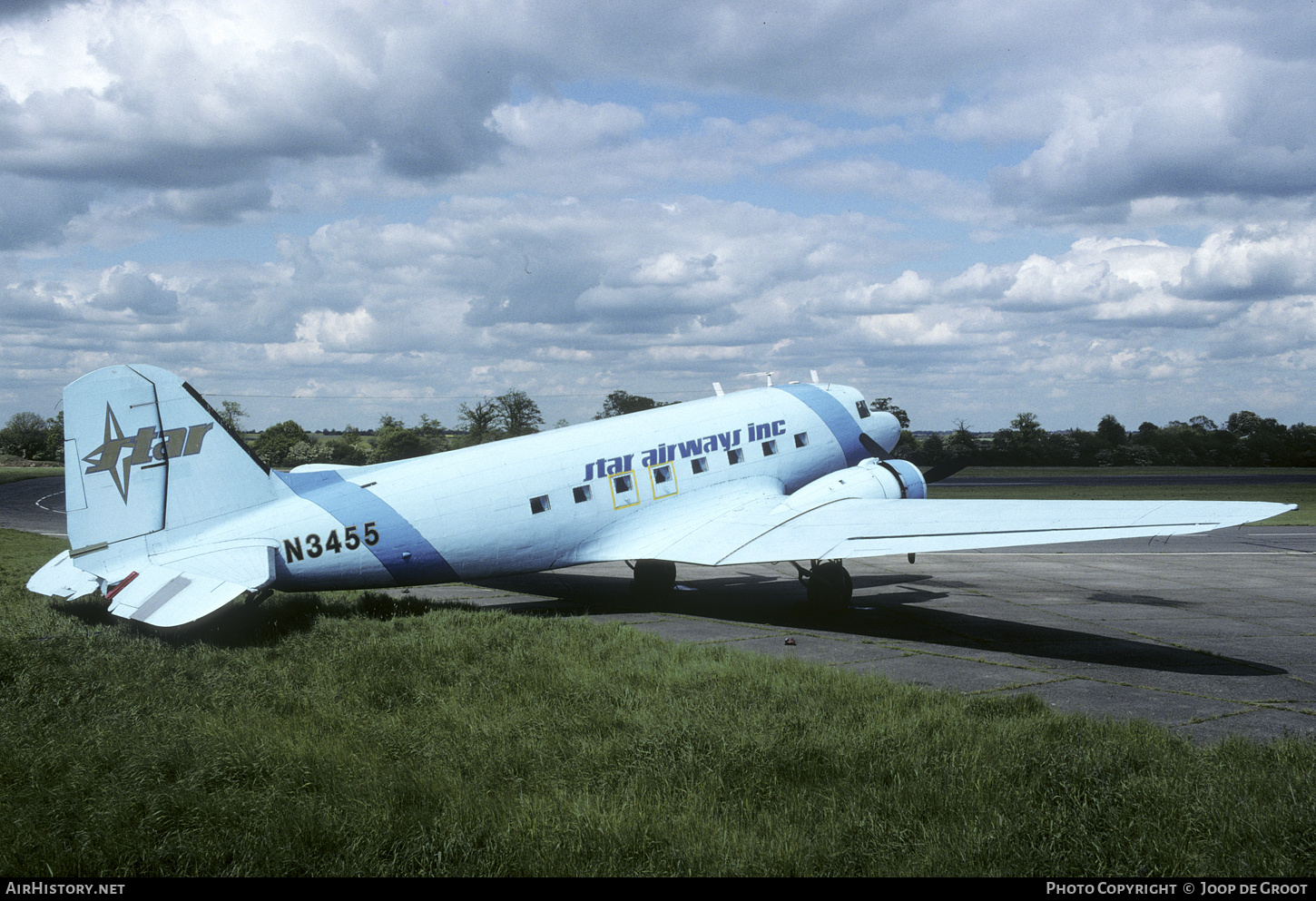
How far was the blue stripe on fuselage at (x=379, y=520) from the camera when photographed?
50.6ft

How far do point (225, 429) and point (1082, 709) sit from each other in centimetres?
1443

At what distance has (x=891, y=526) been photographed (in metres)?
15.9

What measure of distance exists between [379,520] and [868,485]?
11186mm

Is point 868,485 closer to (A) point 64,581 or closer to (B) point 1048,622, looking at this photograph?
(B) point 1048,622

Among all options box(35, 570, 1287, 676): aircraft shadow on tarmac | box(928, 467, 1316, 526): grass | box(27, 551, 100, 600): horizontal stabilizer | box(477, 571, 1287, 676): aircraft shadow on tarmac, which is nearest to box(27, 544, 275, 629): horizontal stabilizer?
box(27, 551, 100, 600): horizontal stabilizer

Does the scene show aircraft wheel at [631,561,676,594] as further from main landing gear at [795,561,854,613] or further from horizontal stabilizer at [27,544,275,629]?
horizontal stabilizer at [27,544,275,629]

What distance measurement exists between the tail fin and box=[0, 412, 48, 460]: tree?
14525 cm

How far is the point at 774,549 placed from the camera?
643 inches

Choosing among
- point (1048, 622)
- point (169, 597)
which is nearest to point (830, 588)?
point (1048, 622)

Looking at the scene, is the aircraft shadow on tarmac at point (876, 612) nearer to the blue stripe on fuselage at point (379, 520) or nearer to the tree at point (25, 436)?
the blue stripe on fuselage at point (379, 520)

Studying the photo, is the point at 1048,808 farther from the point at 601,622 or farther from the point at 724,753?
the point at 601,622

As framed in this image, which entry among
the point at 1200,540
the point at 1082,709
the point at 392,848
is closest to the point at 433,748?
the point at 392,848

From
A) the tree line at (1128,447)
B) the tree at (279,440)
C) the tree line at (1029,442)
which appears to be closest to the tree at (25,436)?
the tree line at (1029,442)

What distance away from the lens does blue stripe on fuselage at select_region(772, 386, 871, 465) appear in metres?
22.4
